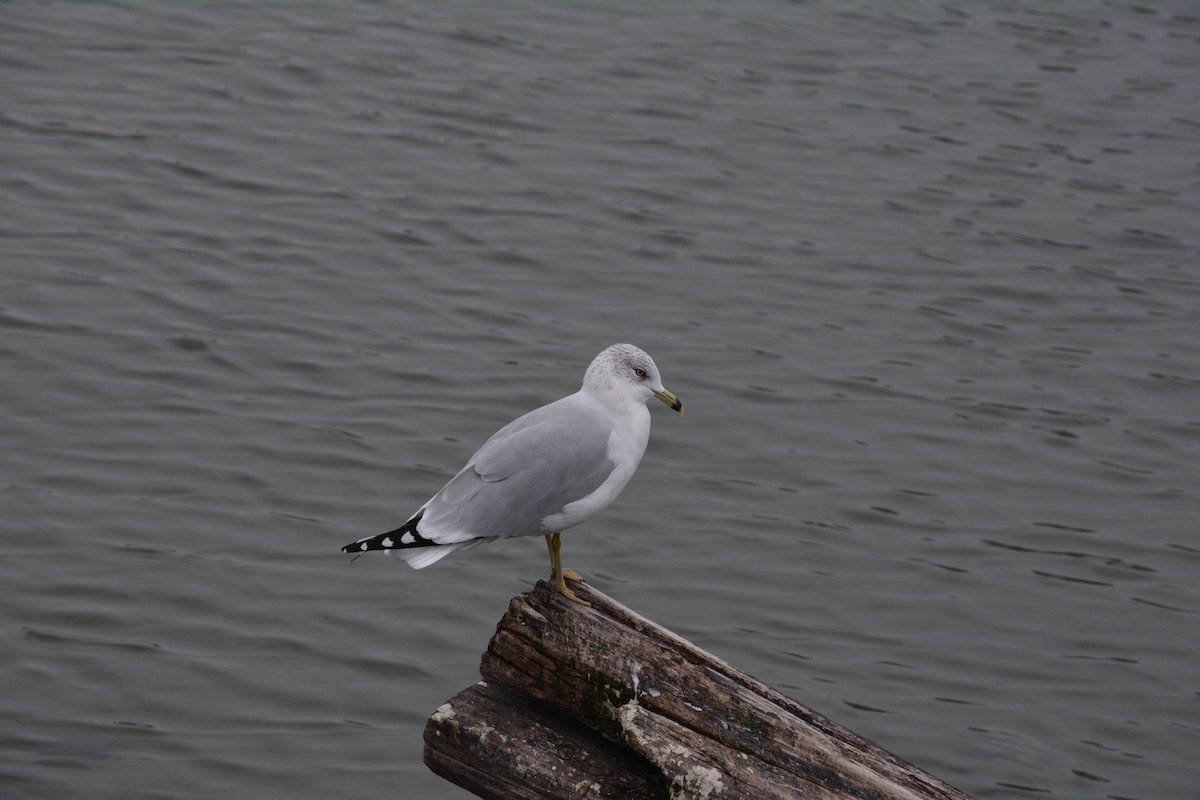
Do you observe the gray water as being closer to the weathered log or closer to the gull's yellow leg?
the gull's yellow leg

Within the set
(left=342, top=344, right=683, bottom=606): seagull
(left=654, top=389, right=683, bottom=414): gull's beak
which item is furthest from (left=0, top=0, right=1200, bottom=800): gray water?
(left=654, top=389, right=683, bottom=414): gull's beak

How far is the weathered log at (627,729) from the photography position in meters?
4.01

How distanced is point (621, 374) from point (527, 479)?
522mm

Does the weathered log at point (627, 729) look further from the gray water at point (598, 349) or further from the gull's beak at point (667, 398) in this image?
the gray water at point (598, 349)

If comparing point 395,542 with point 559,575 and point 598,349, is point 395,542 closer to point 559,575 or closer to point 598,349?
point 559,575

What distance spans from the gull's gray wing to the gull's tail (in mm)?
80

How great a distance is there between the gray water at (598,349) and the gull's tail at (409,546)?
5.68ft

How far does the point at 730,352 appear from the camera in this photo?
959cm

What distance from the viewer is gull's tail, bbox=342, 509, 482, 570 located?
15.0 ft

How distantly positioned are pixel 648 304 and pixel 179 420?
10.8 feet

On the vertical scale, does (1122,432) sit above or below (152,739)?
above

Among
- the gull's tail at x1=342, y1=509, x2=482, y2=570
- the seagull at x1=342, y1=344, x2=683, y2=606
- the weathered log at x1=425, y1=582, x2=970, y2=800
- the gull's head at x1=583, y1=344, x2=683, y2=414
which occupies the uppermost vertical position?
the gull's head at x1=583, y1=344, x2=683, y2=414

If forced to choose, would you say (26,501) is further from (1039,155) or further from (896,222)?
(1039,155)

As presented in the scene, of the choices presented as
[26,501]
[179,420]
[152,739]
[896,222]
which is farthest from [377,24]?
[152,739]
